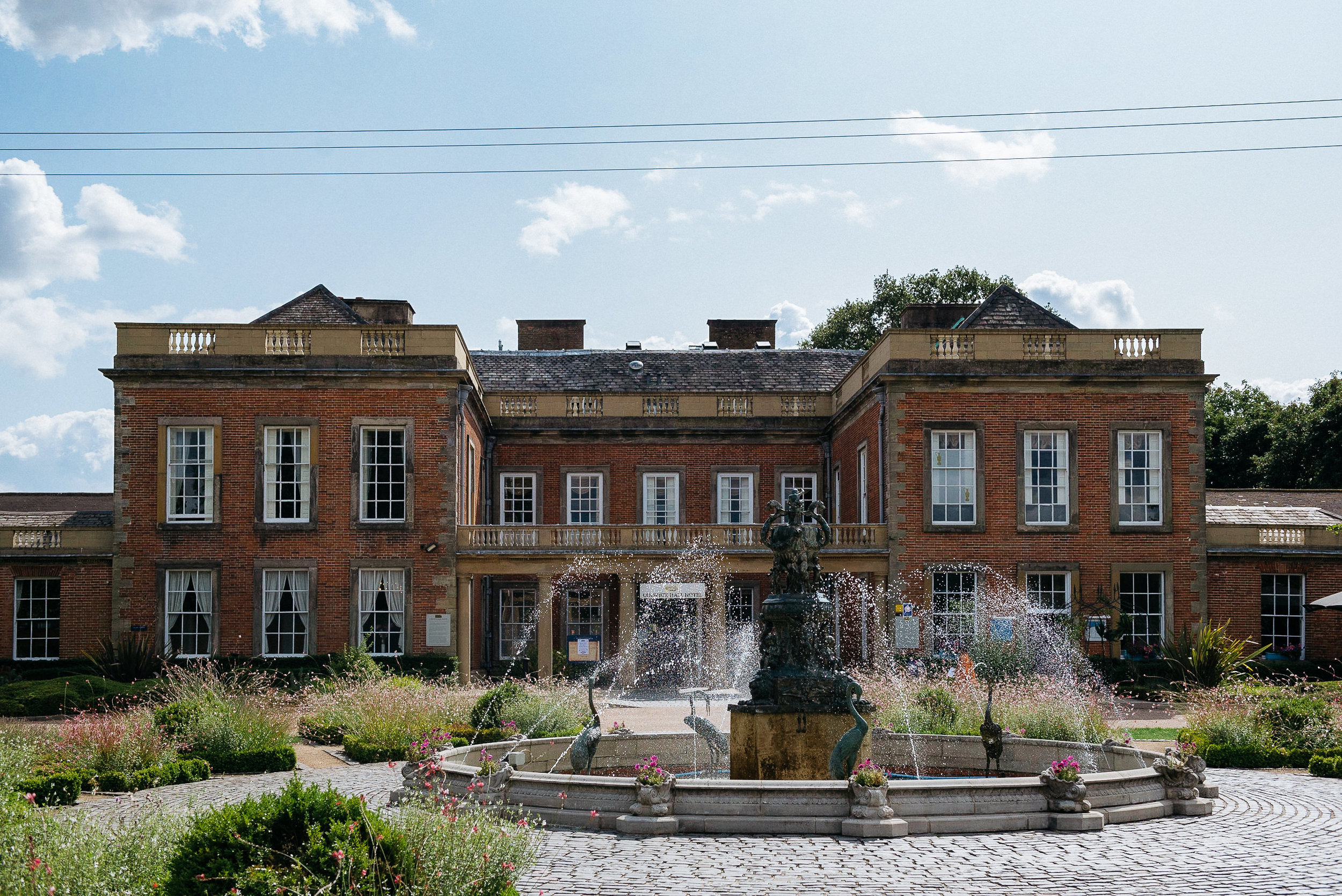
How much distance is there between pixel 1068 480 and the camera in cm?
2898

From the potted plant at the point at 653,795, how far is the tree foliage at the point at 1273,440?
40.1 m

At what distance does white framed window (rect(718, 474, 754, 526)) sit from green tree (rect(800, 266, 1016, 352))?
65.7 feet

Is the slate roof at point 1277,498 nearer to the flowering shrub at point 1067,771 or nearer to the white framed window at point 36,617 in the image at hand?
the flowering shrub at point 1067,771

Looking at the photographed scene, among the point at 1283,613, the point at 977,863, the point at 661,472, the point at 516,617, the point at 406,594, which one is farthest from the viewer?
the point at 661,472

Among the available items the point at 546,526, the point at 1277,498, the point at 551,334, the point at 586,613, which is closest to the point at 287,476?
the point at 546,526

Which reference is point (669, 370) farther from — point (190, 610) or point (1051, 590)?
point (190, 610)

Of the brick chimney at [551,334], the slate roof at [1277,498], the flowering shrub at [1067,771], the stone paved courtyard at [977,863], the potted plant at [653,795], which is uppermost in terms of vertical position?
the brick chimney at [551,334]

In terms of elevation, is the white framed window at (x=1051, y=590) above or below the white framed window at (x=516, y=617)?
above

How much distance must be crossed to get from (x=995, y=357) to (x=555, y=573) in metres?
11.7

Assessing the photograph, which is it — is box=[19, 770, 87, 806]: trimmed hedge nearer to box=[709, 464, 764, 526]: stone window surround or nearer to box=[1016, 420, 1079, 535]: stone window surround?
box=[1016, 420, 1079, 535]: stone window surround

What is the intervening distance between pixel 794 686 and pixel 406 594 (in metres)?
17.5

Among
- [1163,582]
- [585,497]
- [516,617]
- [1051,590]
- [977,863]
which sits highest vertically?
[585,497]

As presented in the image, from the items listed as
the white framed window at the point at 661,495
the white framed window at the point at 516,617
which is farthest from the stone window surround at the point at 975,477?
the white framed window at the point at 516,617

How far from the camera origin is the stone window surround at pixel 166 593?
1115 inches
